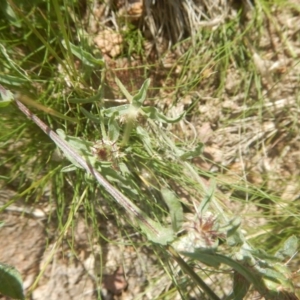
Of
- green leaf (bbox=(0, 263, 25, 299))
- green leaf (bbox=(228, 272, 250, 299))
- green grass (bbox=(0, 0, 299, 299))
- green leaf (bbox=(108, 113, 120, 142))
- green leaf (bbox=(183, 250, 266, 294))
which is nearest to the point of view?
green leaf (bbox=(183, 250, 266, 294))

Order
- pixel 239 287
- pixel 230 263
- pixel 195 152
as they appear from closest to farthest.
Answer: pixel 230 263
pixel 239 287
pixel 195 152

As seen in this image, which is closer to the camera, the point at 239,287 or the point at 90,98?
the point at 239,287

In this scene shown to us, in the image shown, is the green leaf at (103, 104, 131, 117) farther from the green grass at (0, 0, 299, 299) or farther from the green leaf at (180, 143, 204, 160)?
the green leaf at (180, 143, 204, 160)

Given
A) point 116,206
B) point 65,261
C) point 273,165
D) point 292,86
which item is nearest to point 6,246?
point 65,261

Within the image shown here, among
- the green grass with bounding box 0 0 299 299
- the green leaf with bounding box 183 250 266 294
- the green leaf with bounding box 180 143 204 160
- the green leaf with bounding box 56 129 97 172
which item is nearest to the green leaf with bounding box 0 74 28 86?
the green grass with bounding box 0 0 299 299

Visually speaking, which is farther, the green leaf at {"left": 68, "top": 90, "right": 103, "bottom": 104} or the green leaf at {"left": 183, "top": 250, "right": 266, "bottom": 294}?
the green leaf at {"left": 68, "top": 90, "right": 103, "bottom": 104}

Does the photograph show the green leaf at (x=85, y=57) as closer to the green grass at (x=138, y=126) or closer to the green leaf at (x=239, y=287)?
the green grass at (x=138, y=126)

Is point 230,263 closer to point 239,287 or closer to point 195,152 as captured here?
point 239,287

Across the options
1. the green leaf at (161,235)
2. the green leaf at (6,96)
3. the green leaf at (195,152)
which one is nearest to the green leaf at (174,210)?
the green leaf at (161,235)

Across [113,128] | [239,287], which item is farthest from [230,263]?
[113,128]
